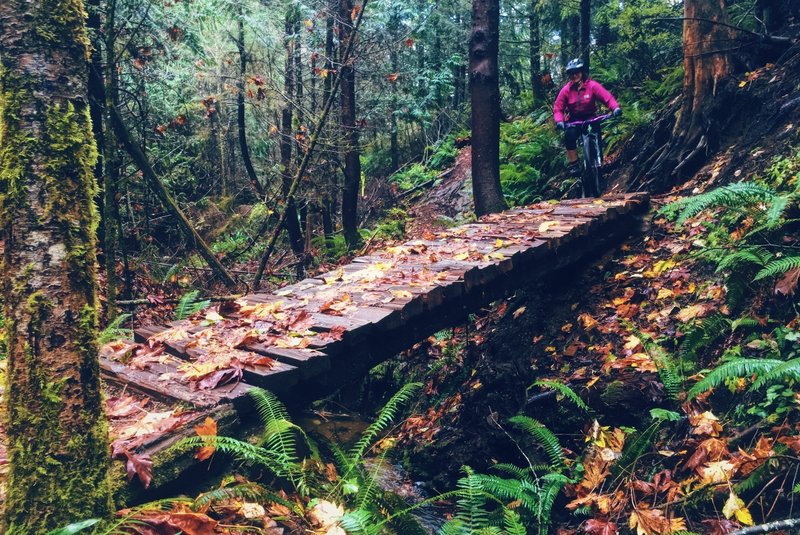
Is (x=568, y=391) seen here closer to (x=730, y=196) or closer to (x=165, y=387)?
(x=730, y=196)

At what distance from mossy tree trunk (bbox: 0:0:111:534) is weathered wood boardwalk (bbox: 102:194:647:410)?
0.83 meters

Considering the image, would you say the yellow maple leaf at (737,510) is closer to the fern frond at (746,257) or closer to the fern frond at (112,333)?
the fern frond at (746,257)

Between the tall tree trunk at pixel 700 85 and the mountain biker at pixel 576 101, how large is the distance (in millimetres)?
1021

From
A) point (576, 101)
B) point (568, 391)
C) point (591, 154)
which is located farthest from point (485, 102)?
point (568, 391)

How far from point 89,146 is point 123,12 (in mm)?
8322

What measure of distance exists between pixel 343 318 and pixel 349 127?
741 cm

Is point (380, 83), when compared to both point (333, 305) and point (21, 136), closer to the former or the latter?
point (333, 305)

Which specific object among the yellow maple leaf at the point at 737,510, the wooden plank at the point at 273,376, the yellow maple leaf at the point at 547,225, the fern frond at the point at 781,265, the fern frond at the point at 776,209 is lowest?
the yellow maple leaf at the point at 737,510

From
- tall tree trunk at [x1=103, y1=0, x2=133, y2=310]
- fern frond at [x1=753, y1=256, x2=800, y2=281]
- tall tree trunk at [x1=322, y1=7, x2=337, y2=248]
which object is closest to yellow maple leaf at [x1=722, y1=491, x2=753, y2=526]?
fern frond at [x1=753, y1=256, x2=800, y2=281]

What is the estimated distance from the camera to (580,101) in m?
7.45

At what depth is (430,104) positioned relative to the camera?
17.1 meters

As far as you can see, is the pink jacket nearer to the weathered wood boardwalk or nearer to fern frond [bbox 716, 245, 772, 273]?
the weathered wood boardwalk

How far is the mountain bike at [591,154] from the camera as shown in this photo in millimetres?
7426

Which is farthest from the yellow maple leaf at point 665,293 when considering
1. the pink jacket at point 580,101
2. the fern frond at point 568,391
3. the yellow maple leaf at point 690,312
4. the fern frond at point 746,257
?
the pink jacket at point 580,101
